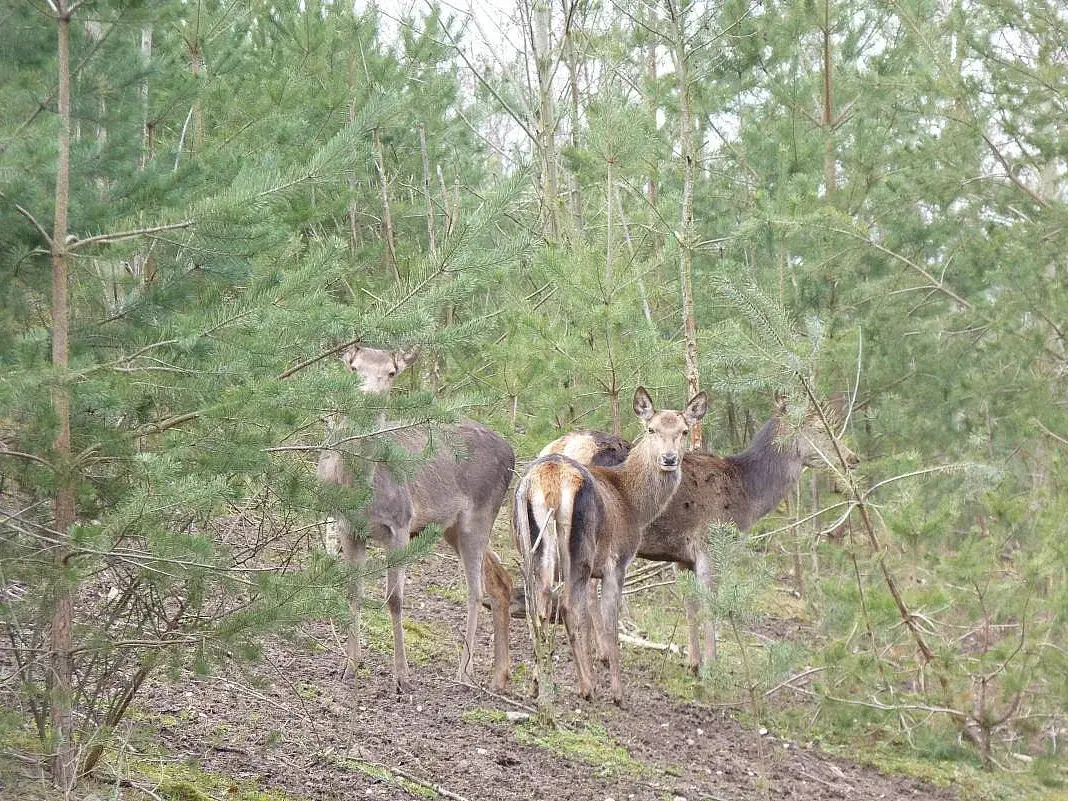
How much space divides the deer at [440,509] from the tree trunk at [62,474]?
9.13ft

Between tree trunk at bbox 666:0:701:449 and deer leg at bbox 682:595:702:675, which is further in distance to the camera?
deer leg at bbox 682:595:702:675

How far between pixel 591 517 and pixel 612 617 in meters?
0.99

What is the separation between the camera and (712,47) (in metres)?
12.1

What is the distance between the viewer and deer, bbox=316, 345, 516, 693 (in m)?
8.29

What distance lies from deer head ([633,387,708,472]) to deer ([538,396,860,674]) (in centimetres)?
77

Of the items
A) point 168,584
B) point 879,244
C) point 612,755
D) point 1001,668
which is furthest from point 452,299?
point 879,244

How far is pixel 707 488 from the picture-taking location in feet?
37.2

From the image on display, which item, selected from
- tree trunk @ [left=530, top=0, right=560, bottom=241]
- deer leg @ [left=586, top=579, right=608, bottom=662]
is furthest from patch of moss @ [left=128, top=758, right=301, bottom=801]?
tree trunk @ [left=530, top=0, right=560, bottom=241]

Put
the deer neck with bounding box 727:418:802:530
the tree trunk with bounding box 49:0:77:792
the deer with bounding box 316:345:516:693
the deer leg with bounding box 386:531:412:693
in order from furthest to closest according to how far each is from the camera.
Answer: the deer neck with bounding box 727:418:802:530
the deer leg with bounding box 386:531:412:693
the deer with bounding box 316:345:516:693
the tree trunk with bounding box 49:0:77:792

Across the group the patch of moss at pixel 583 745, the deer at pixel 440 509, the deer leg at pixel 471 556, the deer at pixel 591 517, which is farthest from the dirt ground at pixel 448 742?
the deer at pixel 591 517

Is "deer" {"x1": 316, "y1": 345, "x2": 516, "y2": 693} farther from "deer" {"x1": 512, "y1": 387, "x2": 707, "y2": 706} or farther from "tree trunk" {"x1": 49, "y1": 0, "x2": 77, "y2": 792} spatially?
"tree trunk" {"x1": 49, "y1": 0, "x2": 77, "y2": 792}

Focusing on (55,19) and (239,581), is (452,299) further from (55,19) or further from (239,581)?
(55,19)

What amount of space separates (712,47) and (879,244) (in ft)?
12.2

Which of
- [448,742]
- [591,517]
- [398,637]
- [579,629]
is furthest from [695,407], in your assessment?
[448,742]
